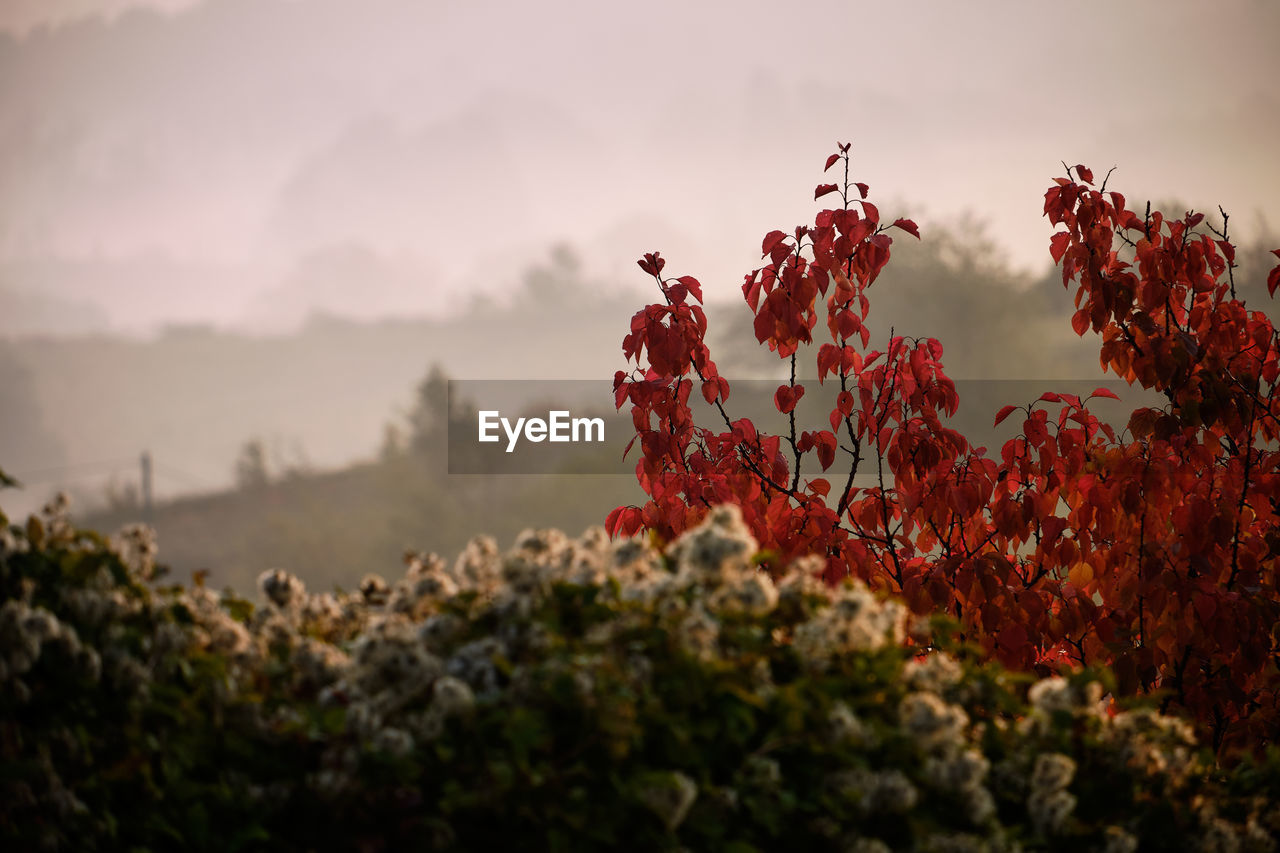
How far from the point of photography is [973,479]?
2957 mm

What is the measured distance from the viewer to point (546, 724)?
150 cm

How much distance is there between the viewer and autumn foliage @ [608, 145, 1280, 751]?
2875 mm

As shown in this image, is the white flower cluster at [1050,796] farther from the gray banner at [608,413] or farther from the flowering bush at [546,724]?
the gray banner at [608,413]

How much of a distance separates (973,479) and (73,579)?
222 centimetres

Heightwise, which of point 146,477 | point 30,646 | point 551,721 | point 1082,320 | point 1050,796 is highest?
point 1082,320

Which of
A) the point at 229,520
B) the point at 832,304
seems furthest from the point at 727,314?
the point at 832,304

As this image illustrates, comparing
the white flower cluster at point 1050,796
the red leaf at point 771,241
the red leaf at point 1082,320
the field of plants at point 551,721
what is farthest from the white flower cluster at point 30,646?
the red leaf at point 1082,320

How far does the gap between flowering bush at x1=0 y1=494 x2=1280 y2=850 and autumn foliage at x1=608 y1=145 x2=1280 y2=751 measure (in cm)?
106

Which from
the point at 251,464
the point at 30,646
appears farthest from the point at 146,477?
the point at 30,646

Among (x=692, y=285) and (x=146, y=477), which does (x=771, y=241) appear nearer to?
(x=692, y=285)

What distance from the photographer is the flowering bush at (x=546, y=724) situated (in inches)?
58.9

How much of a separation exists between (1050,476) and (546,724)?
6.65 feet

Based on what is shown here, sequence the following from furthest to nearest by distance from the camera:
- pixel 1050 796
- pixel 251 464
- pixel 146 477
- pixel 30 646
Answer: pixel 251 464
pixel 146 477
pixel 1050 796
pixel 30 646

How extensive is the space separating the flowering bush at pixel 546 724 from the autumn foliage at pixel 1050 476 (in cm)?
106
